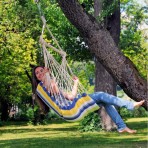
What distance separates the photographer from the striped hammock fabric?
5.63m

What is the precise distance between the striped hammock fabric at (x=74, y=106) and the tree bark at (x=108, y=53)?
42 centimetres

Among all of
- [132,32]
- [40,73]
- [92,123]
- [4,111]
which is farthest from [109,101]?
[4,111]

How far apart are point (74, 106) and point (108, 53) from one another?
29.9 inches

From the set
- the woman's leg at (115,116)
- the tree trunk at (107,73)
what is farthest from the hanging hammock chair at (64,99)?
the tree trunk at (107,73)

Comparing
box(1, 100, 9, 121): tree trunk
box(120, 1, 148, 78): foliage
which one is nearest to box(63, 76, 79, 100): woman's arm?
box(120, 1, 148, 78): foliage

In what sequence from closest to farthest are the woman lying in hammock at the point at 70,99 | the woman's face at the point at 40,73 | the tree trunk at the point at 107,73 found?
the woman lying in hammock at the point at 70,99
the woman's face at the point at 40,73
the tree trunk at the point at 107,73

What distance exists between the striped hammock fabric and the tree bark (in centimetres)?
42

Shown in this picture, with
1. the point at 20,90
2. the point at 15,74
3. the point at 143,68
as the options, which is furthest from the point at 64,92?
the point at 143,68

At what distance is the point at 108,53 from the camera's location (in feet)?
17.9

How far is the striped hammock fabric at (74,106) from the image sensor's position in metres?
5.63

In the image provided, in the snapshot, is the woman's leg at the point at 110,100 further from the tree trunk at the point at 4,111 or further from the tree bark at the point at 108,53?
the tree trunk at the point at 4,111

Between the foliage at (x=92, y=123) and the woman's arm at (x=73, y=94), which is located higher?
the woman's arm at (x=73, y=94)

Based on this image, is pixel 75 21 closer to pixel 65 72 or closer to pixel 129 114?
pixel 65 72

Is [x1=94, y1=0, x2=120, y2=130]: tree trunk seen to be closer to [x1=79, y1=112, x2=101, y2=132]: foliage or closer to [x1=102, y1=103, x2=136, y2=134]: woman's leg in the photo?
[x1=79, y1=112, x2=101, y2=132]: foliage
